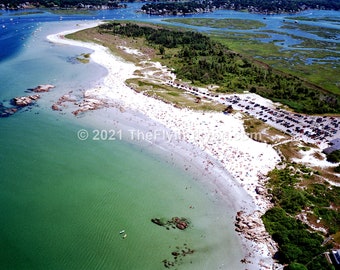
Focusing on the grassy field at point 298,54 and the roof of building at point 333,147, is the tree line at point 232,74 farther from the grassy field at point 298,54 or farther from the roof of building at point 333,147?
the roof of building at point 333,147

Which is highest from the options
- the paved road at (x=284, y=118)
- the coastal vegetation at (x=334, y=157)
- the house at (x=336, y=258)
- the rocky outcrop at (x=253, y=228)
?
the paved road at (x=284, y=118)

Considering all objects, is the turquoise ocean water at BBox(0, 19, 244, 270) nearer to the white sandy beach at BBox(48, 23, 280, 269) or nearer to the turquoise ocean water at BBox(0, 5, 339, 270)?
the turquoise ocean water at BBox(0, 5, 339, 270)

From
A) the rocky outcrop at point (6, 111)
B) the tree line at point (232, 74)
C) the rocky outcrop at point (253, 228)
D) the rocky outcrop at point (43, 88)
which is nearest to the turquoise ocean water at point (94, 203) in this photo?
the rocky outcrop at point (253, 228)

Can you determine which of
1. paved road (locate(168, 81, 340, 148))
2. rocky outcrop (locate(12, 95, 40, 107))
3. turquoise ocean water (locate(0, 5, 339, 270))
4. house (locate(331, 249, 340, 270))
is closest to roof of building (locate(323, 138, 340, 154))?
paved road (locate(168, 81, 340, 148))

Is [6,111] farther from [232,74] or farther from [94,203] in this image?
[232,74]

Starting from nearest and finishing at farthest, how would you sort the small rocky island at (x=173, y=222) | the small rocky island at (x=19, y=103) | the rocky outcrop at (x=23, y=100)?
the small rocky island at (x=173, y=222) → the small rocky island at (x=19, y=103) → the rocky outcrop at (x=23, y=100)

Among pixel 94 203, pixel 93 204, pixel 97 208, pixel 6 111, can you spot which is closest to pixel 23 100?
pixel 6 111

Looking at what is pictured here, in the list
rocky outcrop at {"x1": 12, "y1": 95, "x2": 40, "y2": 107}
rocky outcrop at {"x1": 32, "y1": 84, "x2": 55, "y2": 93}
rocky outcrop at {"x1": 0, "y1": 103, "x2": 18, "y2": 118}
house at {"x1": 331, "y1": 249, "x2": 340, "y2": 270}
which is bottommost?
house at {"x1": 331, "y1": 249, "x2": 340, "y2": 270}
